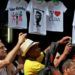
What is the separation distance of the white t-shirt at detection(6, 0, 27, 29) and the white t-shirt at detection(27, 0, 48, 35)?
0.17m

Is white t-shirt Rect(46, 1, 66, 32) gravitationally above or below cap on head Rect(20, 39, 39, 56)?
above

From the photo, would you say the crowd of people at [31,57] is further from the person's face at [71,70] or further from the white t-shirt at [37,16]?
the person's face at [71,70]

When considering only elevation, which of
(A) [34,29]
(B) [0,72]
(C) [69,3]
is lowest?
(B) [0,72]

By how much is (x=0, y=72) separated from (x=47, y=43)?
1545 millimetres

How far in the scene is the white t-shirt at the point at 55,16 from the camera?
6.09 meters

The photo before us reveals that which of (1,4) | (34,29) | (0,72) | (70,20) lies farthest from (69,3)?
(0,72)

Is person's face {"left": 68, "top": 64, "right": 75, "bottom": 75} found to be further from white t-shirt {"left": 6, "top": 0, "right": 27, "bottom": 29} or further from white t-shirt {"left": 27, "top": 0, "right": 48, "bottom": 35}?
white t-shirt {"left": 6, "top": 0, "right": 27, "bottom": 29}

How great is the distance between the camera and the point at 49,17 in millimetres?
6234

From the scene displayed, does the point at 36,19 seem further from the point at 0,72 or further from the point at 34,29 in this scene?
the point at 0,72

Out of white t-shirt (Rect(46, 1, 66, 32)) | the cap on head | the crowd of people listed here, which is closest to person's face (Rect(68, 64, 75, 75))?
the crowd of people

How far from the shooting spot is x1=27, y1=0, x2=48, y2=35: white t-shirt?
6.28 m

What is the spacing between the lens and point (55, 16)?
6145 mm

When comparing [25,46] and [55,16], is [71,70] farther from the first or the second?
[55,16]

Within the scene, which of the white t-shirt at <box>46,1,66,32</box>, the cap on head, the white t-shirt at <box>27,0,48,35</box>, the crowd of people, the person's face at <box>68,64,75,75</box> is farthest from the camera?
the white t-shirt at <box>27,0,48,35</box>
